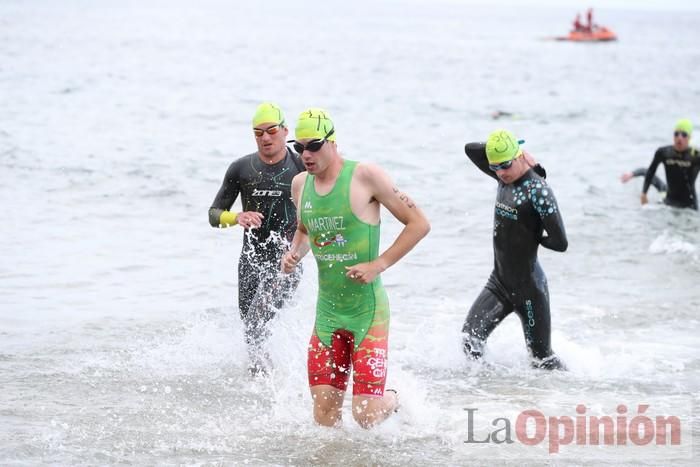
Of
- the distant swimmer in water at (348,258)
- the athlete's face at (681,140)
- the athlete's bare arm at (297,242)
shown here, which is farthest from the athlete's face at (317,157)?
the athlete's face at (681,140)

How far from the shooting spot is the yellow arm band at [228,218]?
735 centimetres

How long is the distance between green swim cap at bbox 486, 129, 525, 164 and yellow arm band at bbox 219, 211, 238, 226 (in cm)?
200

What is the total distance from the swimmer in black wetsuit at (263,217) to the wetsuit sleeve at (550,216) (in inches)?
72.5

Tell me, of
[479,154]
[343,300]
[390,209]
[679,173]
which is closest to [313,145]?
[390,209]

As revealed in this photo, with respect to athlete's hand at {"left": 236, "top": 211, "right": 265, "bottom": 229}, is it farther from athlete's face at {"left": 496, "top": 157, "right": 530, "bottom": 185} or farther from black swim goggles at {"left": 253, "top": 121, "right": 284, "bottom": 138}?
athlete's face at {"left": 496, "top": 157, "right": 530, "bottom": 185}

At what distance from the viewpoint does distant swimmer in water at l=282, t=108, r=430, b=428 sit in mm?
5781

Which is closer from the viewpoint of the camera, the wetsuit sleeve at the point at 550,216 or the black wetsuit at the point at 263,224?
the wetsuit sleeve at the point at 550,216

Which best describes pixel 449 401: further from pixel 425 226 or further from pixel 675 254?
pixel 675 254

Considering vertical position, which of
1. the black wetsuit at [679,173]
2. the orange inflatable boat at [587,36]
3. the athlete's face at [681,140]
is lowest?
the black wetsuit at [679,173]

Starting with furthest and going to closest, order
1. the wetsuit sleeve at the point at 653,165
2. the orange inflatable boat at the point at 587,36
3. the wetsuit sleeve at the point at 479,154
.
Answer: the orange inflatable boat at the point at 587,36
the wetsuit sleeve at the point at 653,165
the wetsuit sleeve at the point at 479,154

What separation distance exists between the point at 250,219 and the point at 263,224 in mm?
623

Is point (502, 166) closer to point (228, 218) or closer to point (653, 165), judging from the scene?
point (228, 218)

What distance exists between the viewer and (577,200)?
17953 mm

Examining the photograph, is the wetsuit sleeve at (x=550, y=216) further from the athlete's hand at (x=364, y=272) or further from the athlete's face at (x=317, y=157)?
the athlete's face at (x=317, y=157)
